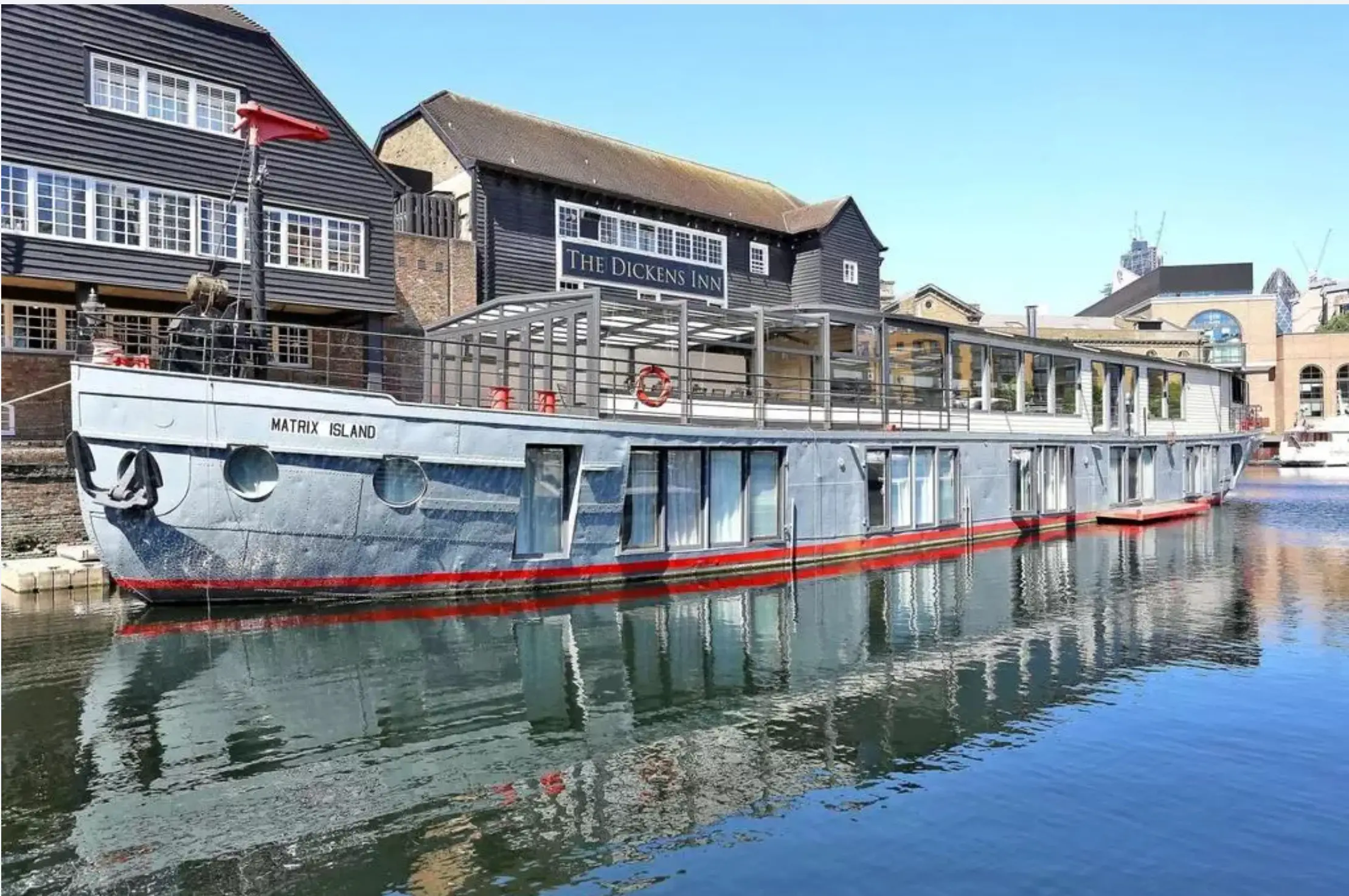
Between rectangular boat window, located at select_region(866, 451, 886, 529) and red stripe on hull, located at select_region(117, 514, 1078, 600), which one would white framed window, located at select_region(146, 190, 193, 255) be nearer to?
red stripe on hull, located at select_region(117, 514, 1078, 600)

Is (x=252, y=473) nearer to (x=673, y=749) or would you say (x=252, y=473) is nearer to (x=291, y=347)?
(x=673, y=749)

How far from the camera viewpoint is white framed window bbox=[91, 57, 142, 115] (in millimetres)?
22578

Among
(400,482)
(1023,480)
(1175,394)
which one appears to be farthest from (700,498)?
(1175,394)

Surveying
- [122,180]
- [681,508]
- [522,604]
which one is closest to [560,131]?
[122,180]

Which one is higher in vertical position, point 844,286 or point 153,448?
point 844,286

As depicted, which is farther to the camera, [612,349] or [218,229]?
[612,349]

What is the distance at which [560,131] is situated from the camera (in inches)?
1409

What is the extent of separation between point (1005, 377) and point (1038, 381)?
85.0 inches

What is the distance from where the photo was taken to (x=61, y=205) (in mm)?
22031

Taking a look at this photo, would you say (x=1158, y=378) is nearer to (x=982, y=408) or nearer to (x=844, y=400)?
(x=982, y=408)

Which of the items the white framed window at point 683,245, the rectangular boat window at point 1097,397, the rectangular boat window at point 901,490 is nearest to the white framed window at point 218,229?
the white framed window at point 683,245

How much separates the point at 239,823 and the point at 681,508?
1178 centimetres

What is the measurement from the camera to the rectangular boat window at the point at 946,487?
77.7 ft

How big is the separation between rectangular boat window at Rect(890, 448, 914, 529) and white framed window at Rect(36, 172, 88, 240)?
19925 mm
